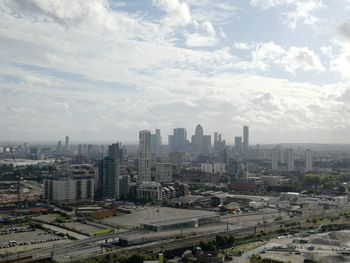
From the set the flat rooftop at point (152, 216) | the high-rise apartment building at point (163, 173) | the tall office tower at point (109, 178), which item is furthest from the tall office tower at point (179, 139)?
the flat rooftop at point (152, 216)

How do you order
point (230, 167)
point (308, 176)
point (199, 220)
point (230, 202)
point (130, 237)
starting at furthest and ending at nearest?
point (230, 167) < point (308, 176) < point (230, 202) < point (199, 220) < point (130, 237)

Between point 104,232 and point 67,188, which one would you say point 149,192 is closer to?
point 67,188

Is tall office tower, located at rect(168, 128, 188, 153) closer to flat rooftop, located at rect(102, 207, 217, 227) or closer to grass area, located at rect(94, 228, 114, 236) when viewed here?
flat rooftop, located at rect(102, 207, 217, 227)

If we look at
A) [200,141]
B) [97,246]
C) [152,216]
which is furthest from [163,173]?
[200,141]

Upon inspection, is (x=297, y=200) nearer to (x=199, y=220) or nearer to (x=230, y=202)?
(x=230, y=202)

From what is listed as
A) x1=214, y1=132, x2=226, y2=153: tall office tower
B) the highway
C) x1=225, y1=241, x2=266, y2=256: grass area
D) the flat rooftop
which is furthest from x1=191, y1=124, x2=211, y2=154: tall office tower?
x1=225, y1=241, x2=266, y2=256: grass area

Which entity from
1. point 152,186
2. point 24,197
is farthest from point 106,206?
point 24,197
